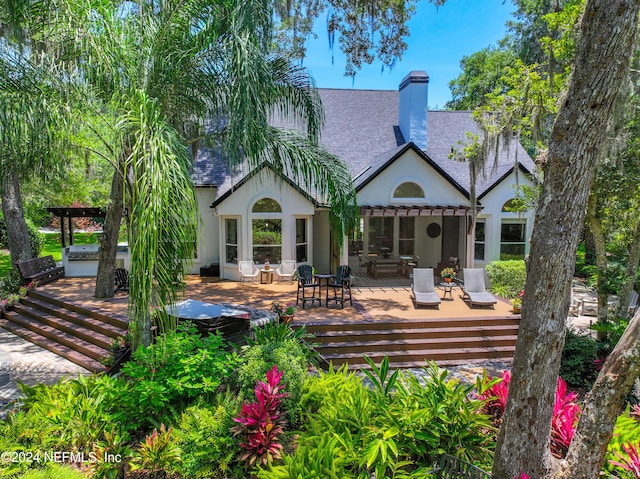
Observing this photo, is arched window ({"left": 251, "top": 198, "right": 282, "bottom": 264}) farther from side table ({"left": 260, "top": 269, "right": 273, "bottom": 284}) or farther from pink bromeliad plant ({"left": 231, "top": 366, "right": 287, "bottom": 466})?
pink bromeliad plant ({"left": 231, "top": 366, "right": 287, "bottom": 466})

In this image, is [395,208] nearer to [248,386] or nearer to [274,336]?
[274,336]

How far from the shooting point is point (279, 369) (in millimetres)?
6027

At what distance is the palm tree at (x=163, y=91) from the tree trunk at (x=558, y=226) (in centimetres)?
426

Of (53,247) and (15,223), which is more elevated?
(15,223)

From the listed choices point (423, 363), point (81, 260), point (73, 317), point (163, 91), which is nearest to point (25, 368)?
point (73, 317)

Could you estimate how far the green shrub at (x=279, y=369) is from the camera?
576 cm

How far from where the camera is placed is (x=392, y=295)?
43.3 feet

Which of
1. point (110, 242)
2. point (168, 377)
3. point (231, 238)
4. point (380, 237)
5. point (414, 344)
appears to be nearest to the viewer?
point (168, 377)

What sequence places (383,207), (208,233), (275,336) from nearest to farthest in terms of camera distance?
(275,336), (383,207), (208,233)

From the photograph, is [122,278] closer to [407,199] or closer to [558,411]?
[407,199]

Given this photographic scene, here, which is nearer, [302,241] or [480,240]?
[302,241]

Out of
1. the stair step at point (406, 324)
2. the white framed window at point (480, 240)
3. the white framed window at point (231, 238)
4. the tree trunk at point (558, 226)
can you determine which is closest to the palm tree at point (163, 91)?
the stair step at point (406, 324)

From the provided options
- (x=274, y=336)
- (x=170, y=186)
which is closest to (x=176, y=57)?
(x=170, y=186)

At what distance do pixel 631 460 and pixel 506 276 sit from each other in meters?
11.1
